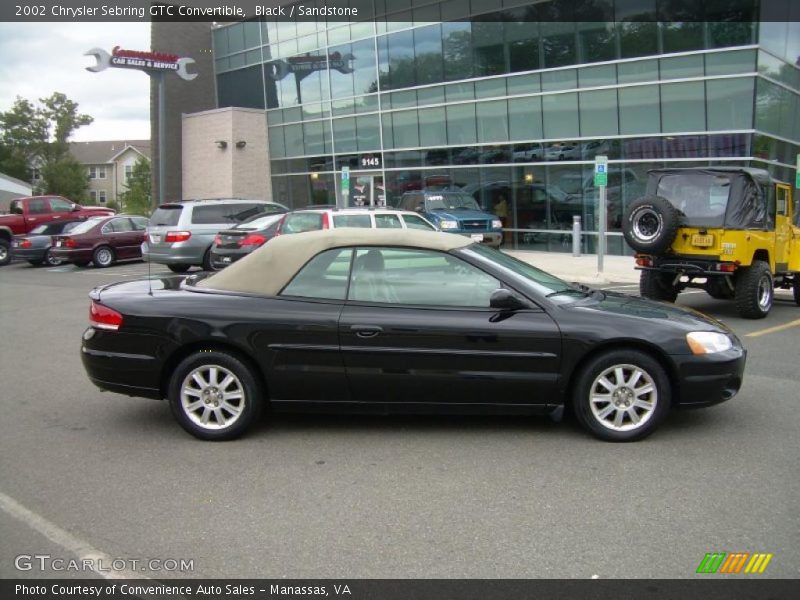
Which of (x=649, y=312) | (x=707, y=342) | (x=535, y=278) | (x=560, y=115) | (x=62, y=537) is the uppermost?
(x=560, y=115)

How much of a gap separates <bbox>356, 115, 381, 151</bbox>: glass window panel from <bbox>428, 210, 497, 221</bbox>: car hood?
28.9 feet

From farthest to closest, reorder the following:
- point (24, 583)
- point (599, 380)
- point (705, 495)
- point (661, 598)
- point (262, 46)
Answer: point (262, 46), point (599, 380), point (705, 495), point (24, 583), point (661, 598)

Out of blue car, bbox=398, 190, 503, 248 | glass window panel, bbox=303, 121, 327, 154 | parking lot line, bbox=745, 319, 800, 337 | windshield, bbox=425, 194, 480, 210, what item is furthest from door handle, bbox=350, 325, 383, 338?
glass window panel, bbox=303, 121, 327, 154

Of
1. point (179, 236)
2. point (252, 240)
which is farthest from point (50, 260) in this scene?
point (252, 240)

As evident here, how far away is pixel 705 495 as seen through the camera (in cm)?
412

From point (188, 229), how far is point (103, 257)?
17.2ft

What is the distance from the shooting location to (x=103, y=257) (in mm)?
20734

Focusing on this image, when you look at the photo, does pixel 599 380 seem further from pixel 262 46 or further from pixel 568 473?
pixel 262 46

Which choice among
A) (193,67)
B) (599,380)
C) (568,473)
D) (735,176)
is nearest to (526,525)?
(568,473)

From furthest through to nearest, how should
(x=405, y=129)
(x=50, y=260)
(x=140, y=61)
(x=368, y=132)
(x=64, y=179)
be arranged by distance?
(x=64, y=179), (x=140, y=61), (x=368, y=132), (x=405, y=129), (x=50, y=260)

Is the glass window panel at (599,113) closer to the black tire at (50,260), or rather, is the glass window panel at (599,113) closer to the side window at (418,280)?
the black tire at (50,260)

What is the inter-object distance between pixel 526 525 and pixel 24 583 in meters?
2.43

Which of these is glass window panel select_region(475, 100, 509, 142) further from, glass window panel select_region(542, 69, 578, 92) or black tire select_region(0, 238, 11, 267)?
black tire select_region(0, 238, 11, 267)

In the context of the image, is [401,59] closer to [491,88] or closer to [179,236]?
[491,88]
